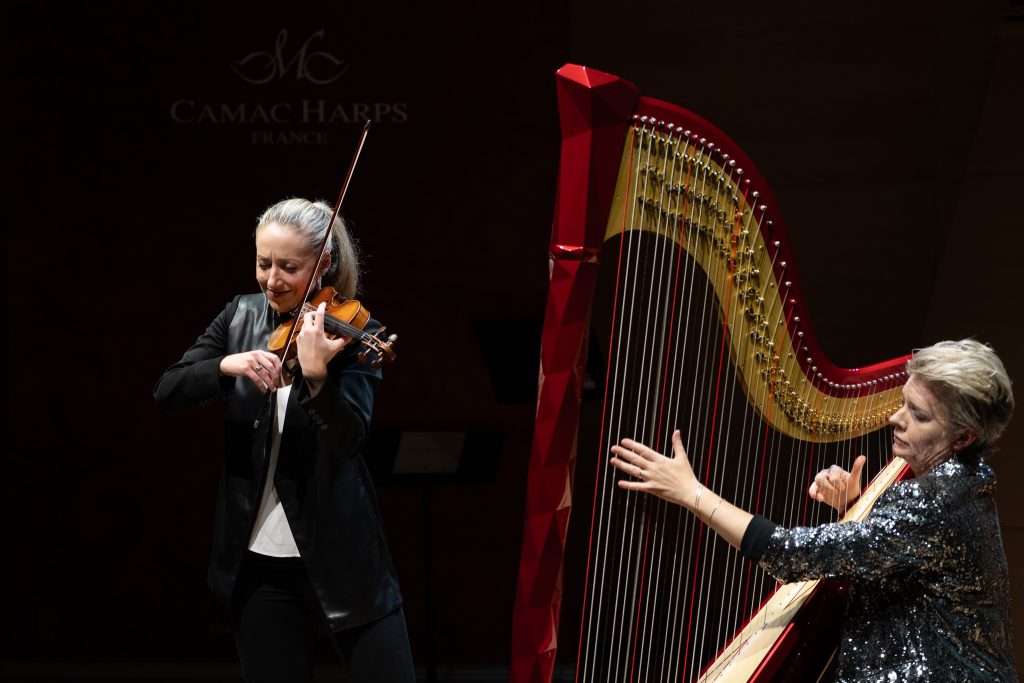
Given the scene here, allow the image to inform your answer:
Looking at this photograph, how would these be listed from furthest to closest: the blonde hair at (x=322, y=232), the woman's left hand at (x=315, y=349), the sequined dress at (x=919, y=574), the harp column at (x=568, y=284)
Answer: the blonde hair at (x=322, y=232)
the woman's left hand at (x=315, y=349)
the sequined dress at (x=919, y=574)
the harp column at (x=568, y=284)

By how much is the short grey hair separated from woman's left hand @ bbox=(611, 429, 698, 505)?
403 mm

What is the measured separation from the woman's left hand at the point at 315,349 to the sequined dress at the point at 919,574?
2.43 feet

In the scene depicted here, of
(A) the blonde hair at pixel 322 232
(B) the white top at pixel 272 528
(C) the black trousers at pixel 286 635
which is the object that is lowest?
(C) the black trousers at pixel 286 635

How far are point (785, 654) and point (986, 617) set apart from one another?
32cm

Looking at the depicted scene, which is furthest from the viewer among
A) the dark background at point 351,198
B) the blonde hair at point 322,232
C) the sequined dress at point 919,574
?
the dark background at point 351,198

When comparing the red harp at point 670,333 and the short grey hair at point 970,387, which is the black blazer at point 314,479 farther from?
the short grey hair at point 970,387

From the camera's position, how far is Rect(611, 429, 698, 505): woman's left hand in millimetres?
1807

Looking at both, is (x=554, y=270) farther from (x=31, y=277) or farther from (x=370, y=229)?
(x=31, y=277)

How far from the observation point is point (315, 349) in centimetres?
189

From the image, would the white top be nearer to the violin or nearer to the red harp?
the violin

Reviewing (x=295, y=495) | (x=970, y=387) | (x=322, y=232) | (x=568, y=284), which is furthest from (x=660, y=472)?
(x=322, y=232)

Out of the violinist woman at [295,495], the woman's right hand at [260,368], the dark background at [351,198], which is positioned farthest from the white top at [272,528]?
the dark background at [351,198]

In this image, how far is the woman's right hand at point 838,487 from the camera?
87.4 inches

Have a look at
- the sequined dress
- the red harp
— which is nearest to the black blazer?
the red harp
